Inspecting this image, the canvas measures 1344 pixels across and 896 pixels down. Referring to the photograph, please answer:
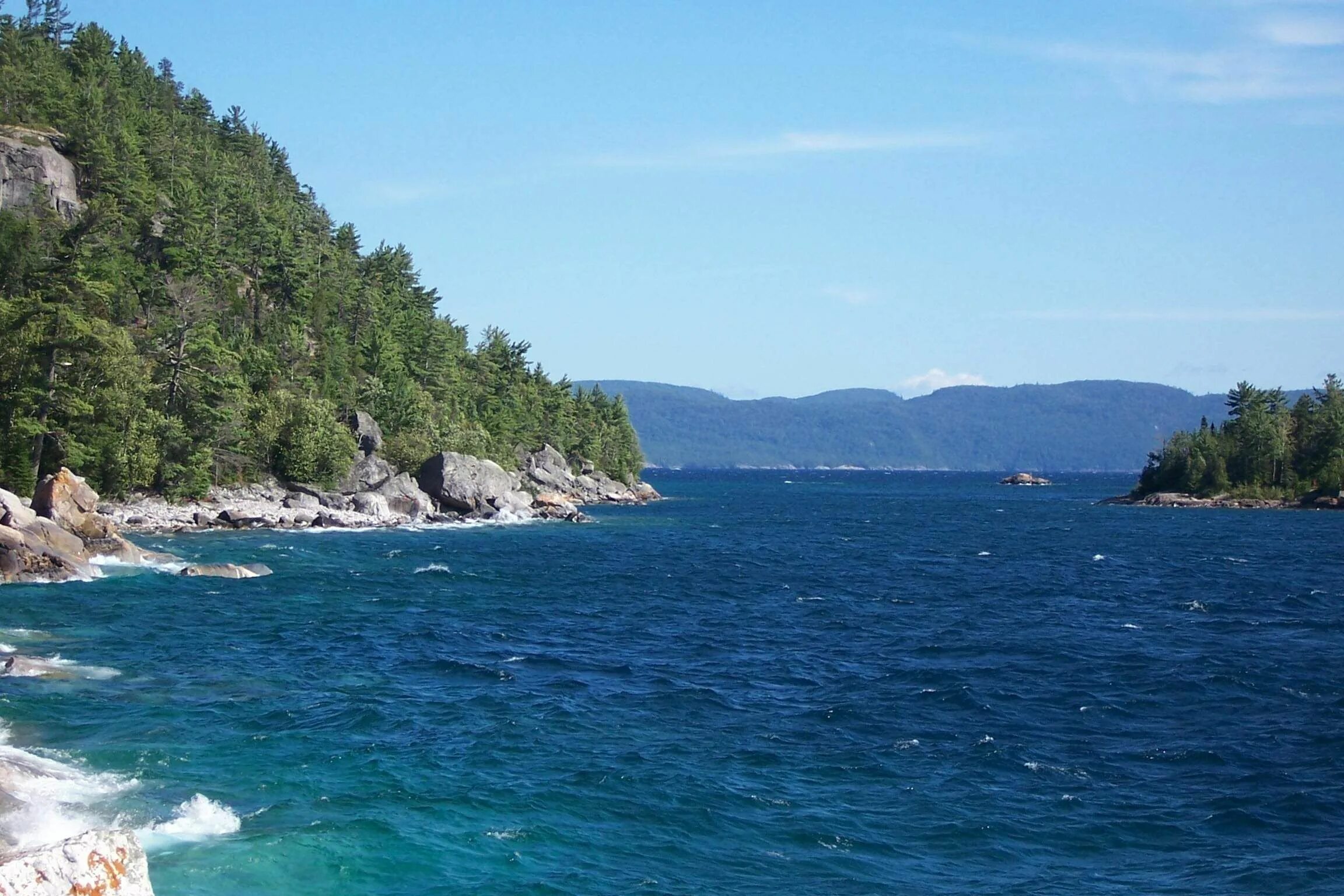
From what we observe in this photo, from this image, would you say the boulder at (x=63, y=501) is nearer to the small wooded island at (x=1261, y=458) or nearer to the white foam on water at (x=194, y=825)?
the white foam on water at (x=194, y=825)

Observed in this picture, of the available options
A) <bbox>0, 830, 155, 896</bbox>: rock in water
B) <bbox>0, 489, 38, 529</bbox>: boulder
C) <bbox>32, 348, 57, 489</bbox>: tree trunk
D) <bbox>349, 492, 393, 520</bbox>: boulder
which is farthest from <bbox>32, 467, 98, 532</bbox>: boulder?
<bbox>0, 830, 155, 896</bbox>: rock in water

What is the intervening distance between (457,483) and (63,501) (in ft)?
172

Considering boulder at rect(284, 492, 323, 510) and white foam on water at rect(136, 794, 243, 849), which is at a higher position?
boulder at rect(284, 492, 323, 510)

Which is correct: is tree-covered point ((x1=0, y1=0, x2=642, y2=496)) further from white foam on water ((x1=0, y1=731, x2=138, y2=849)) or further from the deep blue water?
white foam on water ((x1=0, y1=731, x2=138, y2=849))

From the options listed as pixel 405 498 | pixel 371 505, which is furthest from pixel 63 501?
pixel 405 498

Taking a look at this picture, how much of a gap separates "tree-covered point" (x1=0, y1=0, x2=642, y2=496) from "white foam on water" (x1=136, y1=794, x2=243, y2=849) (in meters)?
58.0

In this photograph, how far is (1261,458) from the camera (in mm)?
167125

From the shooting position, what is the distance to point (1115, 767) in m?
28.7

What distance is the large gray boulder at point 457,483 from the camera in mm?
110500

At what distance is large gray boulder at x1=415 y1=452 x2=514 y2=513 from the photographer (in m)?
110

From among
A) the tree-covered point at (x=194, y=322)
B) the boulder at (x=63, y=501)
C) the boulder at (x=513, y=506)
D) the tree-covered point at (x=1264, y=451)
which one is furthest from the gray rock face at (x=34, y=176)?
the tree-covered point at (x=1264, y=451)

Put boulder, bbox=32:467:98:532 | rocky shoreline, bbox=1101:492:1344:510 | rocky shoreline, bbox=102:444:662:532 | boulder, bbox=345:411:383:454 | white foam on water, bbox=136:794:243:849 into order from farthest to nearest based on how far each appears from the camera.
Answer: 1. rocky shoreline, bbox=1101:492:1344:510
2. boulder, bbox=345:411:383:454
3. rocky shoreline, bbox=102:444:662:532
4. boulder, bbox=32:467:98:532
5. white foam on water, bbox=136:794:243:849

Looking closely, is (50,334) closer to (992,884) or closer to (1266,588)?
(992,884)

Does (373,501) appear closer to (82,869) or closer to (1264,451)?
(82,869)
